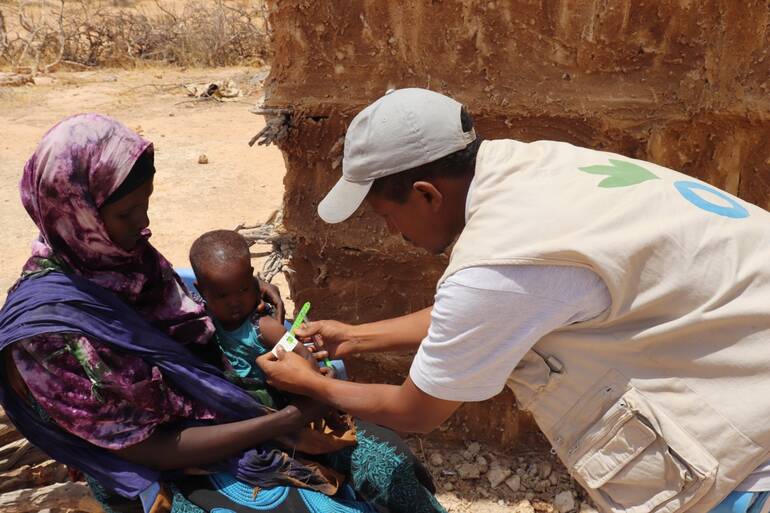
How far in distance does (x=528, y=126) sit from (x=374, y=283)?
36.4 inches

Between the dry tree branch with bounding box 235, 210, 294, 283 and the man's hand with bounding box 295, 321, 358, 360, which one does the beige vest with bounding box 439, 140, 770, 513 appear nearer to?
the man's hand with bounding box 295, 321, 358, 360

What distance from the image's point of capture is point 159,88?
11672mm

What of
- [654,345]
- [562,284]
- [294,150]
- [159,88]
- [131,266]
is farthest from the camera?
[159,88]

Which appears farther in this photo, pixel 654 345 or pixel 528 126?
pixel 528 126

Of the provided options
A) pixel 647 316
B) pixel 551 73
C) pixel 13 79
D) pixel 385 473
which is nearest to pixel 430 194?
pixel 647 316

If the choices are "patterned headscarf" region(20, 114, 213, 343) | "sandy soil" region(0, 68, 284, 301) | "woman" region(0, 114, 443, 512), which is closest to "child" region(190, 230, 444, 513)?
"woman" region(0, 114, 443, 512)

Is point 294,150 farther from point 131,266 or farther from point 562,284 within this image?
point 562,284

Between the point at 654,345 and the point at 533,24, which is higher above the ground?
the point at 533,24

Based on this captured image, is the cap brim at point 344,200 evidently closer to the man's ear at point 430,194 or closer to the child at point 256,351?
the man's ear at point 430,194

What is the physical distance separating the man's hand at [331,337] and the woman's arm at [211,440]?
0.76 feet

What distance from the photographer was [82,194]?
6.33 feet

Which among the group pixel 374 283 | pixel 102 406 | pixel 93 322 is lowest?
pixel 374 283

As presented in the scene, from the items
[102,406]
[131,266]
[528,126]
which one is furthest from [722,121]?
[102,406]

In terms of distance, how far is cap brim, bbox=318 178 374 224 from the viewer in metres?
1.73
